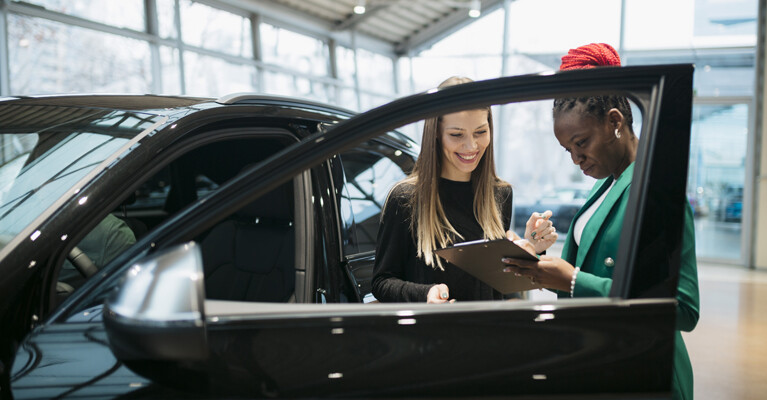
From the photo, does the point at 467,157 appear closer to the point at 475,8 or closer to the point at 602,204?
the point at 602,204

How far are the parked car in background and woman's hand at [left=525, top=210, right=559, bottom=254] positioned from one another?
7.82 meters

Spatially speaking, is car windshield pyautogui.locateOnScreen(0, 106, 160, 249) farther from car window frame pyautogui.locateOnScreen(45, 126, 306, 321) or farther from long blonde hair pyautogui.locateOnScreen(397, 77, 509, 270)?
long blonde hair pyautogui.locateOnScreen(397, 77, 509, 270)

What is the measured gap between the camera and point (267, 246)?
1877 mm

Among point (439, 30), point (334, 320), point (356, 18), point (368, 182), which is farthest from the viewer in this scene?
point (439, 30)

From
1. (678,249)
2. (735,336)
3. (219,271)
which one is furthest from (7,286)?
(735,336)

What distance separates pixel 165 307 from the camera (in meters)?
0.81

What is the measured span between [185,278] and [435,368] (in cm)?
40

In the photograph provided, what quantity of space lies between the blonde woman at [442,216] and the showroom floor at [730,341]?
2.34m

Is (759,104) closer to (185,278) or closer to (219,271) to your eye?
(219,271)

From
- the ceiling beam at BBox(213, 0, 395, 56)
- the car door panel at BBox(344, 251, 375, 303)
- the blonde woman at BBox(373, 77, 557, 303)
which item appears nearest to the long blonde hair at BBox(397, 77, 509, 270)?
the blonde woman at BBox(373, 77, 557, 303)

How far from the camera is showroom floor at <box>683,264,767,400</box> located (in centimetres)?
336

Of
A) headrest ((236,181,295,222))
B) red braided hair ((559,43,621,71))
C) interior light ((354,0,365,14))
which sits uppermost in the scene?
interior light ((354,0,365,14))

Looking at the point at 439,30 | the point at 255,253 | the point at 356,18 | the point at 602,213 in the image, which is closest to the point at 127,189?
the point at 255,253

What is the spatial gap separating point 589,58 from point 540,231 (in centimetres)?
45
